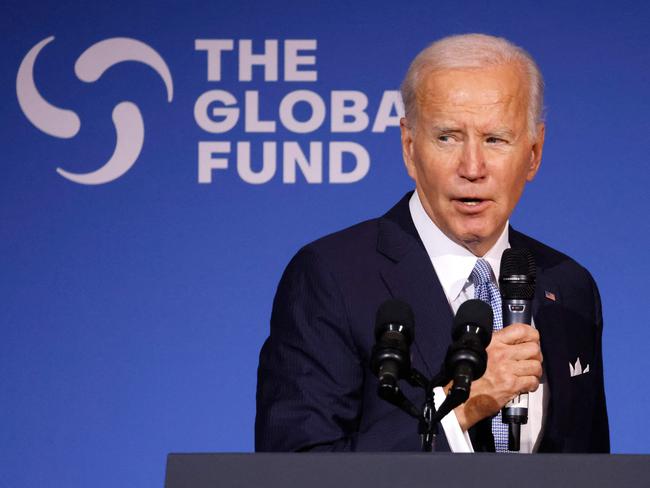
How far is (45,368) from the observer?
359 cm

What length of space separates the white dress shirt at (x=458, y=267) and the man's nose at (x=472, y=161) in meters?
0.16

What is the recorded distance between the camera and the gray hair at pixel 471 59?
2.35 meters

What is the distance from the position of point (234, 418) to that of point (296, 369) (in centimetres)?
136

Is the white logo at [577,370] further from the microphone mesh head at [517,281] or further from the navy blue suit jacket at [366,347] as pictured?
the microphone mesh head at [517,281]

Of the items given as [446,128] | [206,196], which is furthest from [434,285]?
[206,196]

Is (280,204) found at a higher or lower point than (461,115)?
higher

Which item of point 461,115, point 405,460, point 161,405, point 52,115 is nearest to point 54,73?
point 52,115

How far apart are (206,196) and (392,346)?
200 cm

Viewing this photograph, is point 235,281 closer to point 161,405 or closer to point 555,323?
point 161,405

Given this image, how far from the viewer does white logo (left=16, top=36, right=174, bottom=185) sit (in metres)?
3.61

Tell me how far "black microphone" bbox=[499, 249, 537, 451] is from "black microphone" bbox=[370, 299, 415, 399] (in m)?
0.32

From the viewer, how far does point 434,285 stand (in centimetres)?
234

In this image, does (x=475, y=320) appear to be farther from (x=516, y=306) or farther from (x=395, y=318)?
(x=516, y=306)

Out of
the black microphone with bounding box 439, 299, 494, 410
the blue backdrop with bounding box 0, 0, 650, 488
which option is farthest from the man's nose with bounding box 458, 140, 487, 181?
the blue backdrop with bounding box 0, 0, 650, 488
